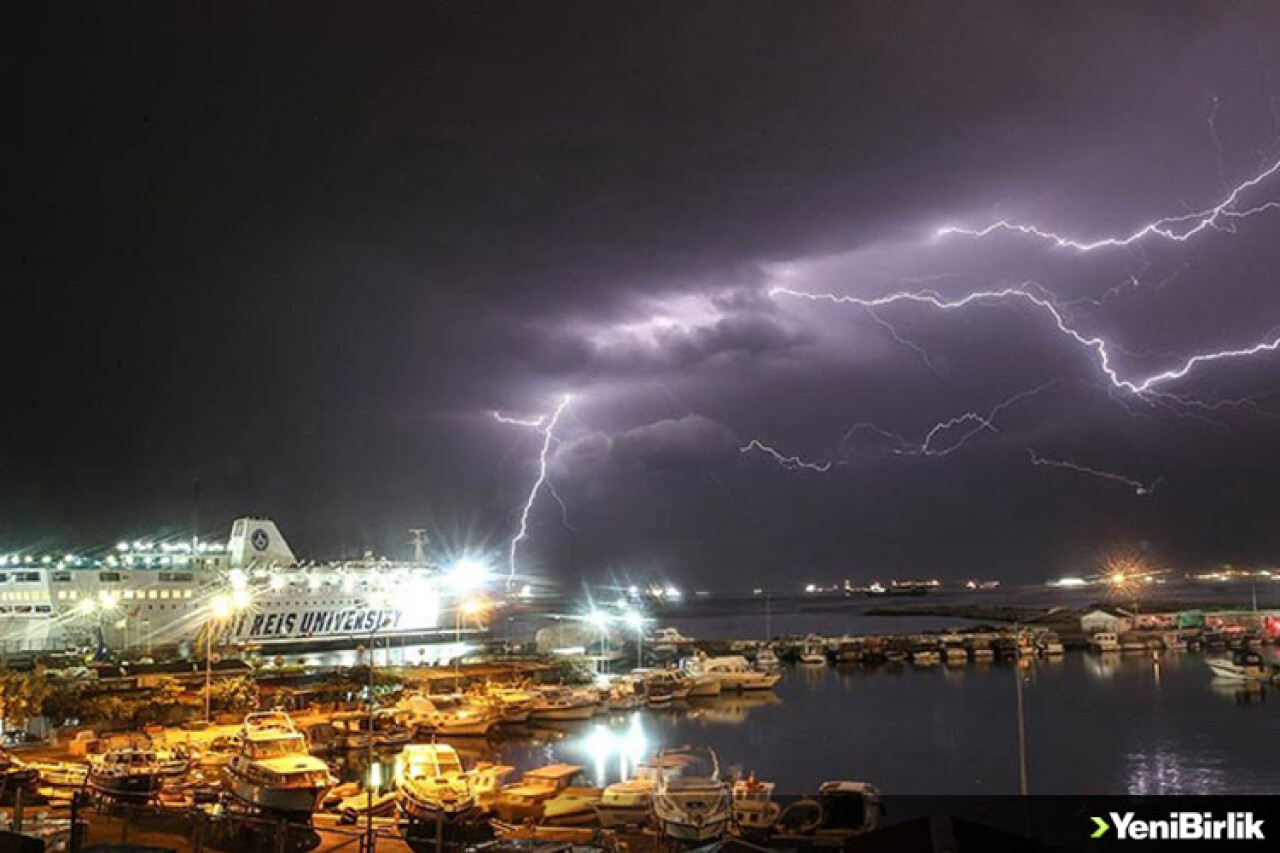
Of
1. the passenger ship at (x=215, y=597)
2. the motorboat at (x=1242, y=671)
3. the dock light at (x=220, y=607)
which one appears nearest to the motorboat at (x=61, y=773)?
the passenger ship at (x=215, y=597)

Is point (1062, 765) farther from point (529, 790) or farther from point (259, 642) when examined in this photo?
point (259, 642)

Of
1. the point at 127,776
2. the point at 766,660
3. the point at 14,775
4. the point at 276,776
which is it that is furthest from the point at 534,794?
the point at 766,660

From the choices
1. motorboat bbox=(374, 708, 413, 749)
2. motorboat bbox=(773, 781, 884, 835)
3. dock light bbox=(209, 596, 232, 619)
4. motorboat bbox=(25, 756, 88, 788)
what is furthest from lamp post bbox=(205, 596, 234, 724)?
motorboat bbox=(773, 781, 884, 835)

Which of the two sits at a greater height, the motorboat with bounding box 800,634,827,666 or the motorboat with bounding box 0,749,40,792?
the motorboat with bounding box 0,749,40,792

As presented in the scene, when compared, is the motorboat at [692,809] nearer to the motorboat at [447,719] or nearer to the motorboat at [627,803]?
the motorboat at [627,803]

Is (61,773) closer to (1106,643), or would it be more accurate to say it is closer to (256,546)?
(256,546)

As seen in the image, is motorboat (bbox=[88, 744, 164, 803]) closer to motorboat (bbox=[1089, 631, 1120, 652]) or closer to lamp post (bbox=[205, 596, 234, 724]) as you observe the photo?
lamp post (bbox=[205, 596, 234, 724])

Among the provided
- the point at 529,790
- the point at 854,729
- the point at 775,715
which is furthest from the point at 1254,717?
the point at 529,790
